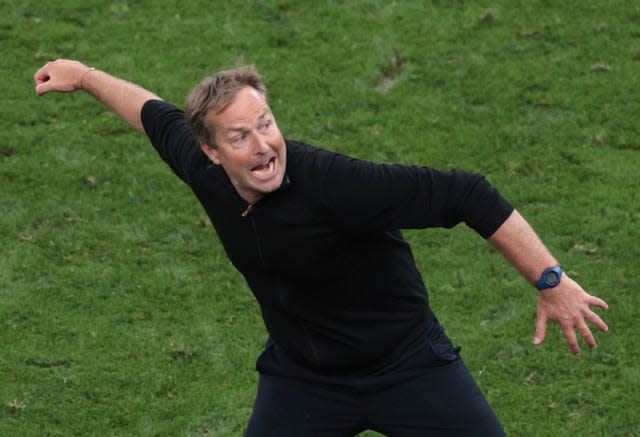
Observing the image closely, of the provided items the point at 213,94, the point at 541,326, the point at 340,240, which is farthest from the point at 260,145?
the point at 541,326

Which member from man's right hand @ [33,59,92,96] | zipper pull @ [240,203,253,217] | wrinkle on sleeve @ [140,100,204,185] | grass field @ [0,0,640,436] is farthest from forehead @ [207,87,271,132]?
grass field @ [0,0,640,436]

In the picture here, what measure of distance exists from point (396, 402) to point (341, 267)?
28.2 inches

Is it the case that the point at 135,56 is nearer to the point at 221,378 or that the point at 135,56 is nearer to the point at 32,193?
the point at 32,193

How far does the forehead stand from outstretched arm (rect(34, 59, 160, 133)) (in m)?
1.25

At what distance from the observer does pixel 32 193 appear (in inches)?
494

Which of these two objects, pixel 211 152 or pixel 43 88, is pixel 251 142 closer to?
pixel 211 152

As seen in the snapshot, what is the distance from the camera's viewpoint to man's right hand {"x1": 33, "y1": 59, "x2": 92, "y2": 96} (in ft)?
25.8

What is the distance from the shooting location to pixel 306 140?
525 inches

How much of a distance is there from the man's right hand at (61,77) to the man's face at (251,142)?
5.50ft

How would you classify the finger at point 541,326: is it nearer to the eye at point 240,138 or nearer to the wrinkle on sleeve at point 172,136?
the eye at point 240,138

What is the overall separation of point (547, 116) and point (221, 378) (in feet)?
16.6

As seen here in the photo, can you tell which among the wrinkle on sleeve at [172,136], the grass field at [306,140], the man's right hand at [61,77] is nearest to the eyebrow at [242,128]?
the wrinkle on sleeve at [172,136]

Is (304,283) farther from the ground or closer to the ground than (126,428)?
farther from the ground

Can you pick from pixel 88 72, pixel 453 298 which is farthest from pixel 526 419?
pixel 88 72
